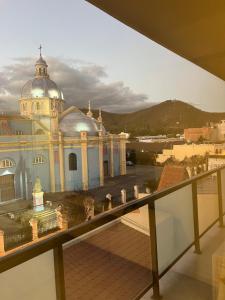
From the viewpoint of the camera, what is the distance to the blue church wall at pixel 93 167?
2339 millimetres

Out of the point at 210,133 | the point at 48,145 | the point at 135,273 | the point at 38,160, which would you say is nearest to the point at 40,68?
the point at 48,145

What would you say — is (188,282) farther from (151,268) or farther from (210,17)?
(210,17)

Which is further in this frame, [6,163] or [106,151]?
[106,151]

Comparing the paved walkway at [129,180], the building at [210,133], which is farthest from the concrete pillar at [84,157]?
the building at [210,133]

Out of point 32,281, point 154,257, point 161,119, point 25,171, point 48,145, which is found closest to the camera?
point 32,281

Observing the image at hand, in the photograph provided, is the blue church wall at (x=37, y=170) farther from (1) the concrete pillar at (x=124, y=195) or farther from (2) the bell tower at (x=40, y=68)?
(1) the concrete pillar at (x=124, y=195)

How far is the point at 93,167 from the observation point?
2.37m

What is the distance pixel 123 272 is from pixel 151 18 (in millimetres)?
2584

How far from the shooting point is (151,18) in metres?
1.74

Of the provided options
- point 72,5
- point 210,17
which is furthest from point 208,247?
point 72,5

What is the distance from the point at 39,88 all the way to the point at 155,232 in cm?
122

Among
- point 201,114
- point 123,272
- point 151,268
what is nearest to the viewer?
point 151,268

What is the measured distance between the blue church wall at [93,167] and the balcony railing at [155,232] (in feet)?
1.48

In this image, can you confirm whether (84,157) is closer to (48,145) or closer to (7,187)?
(48,145)
